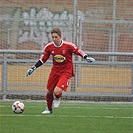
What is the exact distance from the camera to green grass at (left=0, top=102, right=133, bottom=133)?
9977 mm

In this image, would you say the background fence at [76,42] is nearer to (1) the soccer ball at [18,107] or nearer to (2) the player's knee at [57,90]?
(2) the player's knee at [57,90]

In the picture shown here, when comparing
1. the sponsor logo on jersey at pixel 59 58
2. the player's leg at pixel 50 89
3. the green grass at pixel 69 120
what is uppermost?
the sponsor logo on jersey at pixel 59 58

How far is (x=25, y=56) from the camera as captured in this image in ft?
58.7

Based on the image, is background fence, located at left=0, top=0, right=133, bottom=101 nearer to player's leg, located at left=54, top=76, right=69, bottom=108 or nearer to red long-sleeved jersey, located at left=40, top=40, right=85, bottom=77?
red long-sleeved jersey, located at left=40, top=40, right=85, bottom=77

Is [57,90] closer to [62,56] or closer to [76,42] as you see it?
[62,56]

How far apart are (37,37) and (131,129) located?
915 centimetres

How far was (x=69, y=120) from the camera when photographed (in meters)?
11.5

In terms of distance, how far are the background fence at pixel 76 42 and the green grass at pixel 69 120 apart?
108 inches

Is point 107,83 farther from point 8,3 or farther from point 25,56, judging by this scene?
point 8,3

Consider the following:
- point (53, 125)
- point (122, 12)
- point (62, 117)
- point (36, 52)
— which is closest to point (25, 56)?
point (36, 52)

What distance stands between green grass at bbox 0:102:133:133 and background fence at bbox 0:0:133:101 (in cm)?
275

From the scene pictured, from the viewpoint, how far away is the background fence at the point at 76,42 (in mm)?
17498

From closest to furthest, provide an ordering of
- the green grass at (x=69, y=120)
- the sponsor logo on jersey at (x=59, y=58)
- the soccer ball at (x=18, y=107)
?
the green grass at (x=69, y=120) → the soccer ball at (x=18, y=107) → the sponsor logo on jersey at (x=59, y=58)

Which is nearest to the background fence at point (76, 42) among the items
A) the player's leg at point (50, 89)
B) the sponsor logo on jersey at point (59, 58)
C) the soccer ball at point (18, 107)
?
the player's leg at point (50, 89)
